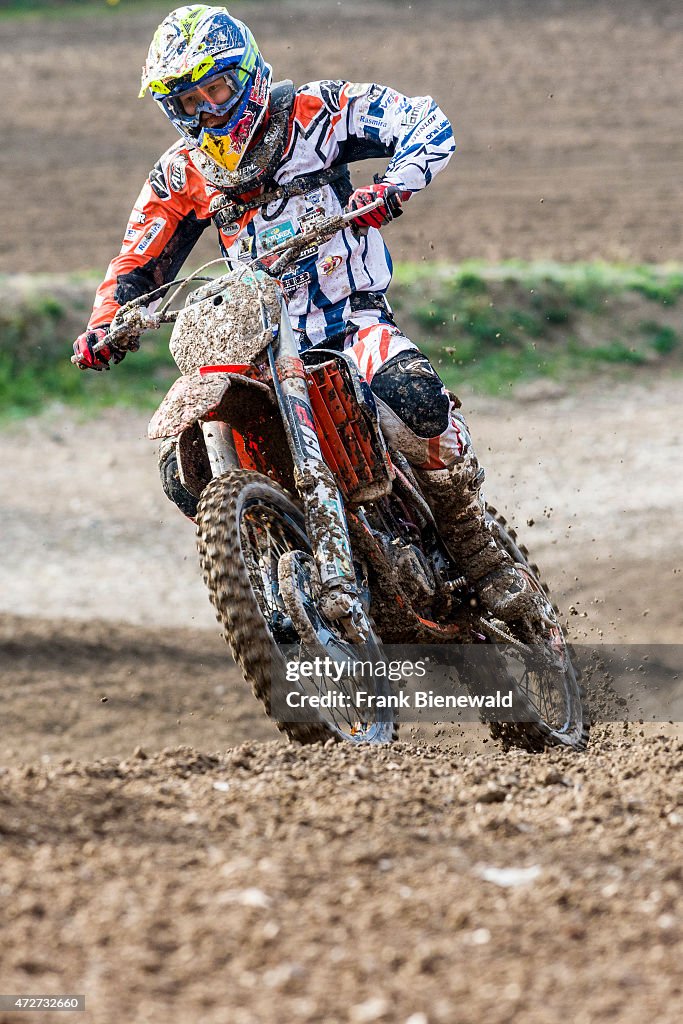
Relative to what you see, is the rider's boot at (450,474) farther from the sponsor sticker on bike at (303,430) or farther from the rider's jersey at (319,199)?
the sponsor sticker on bike at (303,430)

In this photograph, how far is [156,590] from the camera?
29.9ft

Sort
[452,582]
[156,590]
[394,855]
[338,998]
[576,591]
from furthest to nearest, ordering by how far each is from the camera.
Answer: [156,590] < [576,591] < [452,582] < [394,855] < [338,998]

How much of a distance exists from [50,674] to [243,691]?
1.15 m

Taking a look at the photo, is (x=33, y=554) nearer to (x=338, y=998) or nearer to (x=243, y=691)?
(x=243, y=691)

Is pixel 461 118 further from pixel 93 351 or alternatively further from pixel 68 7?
pixel 93 351

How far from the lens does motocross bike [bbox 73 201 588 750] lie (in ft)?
13.6

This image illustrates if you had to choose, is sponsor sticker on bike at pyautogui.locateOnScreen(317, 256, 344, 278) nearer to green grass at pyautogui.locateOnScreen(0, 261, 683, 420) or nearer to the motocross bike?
the motocross bike

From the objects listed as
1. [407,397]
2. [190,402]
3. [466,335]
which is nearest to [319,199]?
[407,397]

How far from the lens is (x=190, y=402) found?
4195 millimetres

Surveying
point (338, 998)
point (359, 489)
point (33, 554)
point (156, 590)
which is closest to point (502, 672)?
point (359, 489)

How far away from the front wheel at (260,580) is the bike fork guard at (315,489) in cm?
8

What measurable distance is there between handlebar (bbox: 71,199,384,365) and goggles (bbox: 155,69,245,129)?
59 centimetres

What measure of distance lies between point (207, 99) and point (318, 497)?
5.29 feet

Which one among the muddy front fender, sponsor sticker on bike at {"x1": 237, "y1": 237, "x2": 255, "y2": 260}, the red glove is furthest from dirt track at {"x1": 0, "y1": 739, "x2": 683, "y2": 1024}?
sponsor sticker on bike at {"x1": 237, "y1": 237, "x2": 255, "y2": 260}
